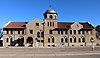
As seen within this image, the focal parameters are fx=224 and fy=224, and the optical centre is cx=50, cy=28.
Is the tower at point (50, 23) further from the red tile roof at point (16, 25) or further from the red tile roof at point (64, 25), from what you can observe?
the red tile roof at point (16, 25)

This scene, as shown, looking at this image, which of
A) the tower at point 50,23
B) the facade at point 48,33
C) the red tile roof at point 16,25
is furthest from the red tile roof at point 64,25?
the red tile roof at point 16,25

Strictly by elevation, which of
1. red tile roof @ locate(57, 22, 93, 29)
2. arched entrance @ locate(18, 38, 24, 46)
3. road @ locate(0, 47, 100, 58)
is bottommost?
road @ locate(0, 47, 100, 58)

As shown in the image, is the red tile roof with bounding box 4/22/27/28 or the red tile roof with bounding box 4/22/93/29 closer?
the red tile roof with bounding box 4/22/27/28

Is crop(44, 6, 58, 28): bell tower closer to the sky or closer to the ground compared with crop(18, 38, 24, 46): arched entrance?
closer to the sky

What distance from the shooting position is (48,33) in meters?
76.8

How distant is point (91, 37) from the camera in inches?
3071

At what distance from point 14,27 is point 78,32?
72.9 ft

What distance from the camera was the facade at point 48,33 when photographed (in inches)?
2958

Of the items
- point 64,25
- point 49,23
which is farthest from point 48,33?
point 64,25

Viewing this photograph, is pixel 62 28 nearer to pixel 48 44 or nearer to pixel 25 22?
pixel 48 44

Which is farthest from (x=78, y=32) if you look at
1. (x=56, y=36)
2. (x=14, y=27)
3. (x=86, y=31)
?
(x=14, y=27)

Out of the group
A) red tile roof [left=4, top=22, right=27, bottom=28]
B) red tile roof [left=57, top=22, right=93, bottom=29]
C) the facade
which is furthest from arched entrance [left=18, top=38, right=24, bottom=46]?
red tile roof [left=57, top=22, right=93, bottom=29]

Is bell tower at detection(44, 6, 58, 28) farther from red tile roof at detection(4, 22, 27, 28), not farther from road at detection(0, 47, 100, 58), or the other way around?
road at detection(0, 47, 100, 58)

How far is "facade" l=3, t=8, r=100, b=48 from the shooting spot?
7512 cm
